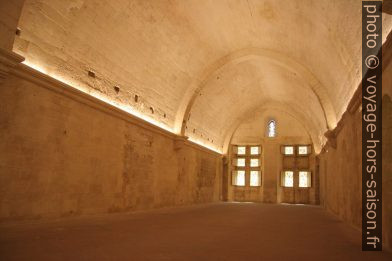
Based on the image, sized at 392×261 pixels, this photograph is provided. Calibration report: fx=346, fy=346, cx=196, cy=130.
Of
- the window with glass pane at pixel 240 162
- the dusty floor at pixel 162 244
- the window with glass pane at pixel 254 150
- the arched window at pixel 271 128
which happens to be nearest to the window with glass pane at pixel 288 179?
the window with glass pane at pixel 254 150

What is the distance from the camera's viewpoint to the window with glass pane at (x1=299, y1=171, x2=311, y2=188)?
2169 cm

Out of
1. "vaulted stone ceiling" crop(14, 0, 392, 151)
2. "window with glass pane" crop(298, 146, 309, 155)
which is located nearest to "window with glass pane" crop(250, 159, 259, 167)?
"window with glass pane" crop(298, 146, 309, 155)

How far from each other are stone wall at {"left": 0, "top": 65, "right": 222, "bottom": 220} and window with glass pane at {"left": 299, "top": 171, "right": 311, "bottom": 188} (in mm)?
11490

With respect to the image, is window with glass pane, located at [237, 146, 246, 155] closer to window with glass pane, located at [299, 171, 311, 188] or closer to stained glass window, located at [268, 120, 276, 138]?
stained glass window, located at [268, 120, 276, 138]

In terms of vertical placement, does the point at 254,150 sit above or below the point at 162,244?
above

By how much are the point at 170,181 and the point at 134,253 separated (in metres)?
9.76

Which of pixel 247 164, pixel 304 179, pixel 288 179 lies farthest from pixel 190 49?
pixel 304 179

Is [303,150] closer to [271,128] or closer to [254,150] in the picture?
[271,128]

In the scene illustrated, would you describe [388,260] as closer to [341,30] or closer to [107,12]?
[341,30]

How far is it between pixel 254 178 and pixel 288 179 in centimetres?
217

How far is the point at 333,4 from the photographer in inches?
284

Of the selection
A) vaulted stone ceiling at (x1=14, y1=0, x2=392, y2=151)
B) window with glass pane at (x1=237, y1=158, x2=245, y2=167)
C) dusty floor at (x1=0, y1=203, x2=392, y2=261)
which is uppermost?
vaulted stone ceiling at (x1=14, y1=0, x2=392, y2=151)

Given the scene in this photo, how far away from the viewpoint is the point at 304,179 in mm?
21891

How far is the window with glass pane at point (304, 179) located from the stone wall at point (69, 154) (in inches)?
452
